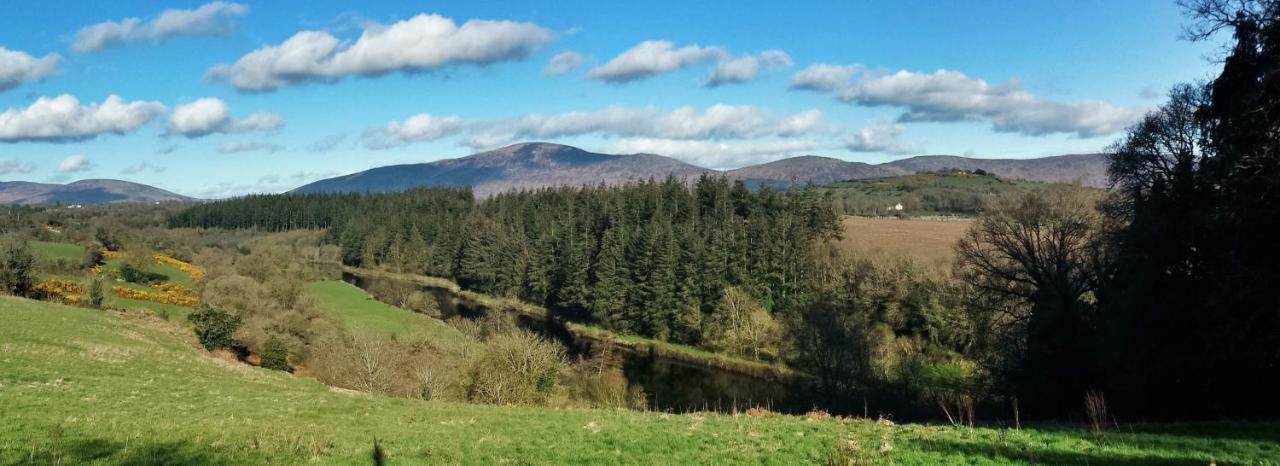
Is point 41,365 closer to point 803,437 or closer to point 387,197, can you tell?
point 803,437

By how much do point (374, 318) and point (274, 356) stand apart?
25.9 m

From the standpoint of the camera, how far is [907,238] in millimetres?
78875

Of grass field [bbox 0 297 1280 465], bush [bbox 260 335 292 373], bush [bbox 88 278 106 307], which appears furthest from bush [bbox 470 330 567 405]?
bush [bbox 88 278 106 307]

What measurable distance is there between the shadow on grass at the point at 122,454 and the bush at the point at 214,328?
31.6 meters

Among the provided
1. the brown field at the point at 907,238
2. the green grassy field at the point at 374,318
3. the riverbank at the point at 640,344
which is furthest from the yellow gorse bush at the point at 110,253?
the brown field at the point at 907,238

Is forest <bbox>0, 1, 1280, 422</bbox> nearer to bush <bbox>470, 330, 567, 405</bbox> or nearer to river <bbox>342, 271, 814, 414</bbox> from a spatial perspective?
bush <bbox>470, 330, 567, 405</bbox>

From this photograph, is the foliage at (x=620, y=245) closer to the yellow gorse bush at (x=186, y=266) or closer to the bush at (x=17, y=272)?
the yellow gorse bush at (x=186, y=266)

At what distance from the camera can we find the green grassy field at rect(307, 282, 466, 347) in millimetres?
53953

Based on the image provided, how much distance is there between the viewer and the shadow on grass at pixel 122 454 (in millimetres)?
12727

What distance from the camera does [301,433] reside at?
53.5 ft

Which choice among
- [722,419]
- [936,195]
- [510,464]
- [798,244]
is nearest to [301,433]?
[510,464]

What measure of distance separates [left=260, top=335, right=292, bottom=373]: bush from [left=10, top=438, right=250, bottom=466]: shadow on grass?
93.5 feet

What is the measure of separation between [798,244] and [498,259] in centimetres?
5128

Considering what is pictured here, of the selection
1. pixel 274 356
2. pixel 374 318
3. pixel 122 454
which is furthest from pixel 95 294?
pixel 122 454
